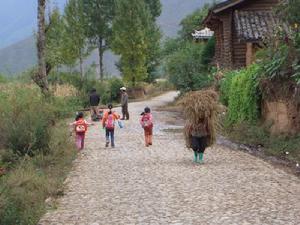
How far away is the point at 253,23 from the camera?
2933 cm

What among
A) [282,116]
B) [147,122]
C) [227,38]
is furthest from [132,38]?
[282,116]

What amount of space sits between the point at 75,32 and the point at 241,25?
3116 centimetres

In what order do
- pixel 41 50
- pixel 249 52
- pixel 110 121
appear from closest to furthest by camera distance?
pixel 110 121 < pixel 41 50 < pixel 249 52

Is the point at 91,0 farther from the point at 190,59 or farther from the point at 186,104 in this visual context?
the point at 186,104

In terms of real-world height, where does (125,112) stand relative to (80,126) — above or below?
below

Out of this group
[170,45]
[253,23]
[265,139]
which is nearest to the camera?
[265,139]

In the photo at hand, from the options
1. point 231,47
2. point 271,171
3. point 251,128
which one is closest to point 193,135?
point 271,171

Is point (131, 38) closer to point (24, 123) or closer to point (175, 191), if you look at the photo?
point (24, 123)

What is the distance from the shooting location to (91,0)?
67.6 metres

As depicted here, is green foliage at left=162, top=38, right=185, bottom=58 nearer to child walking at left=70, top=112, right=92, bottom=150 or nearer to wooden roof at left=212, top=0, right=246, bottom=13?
wooden roof at left=212, top=0, right=246, bottom=13

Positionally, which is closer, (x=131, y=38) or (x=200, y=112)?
(x=200, y=112)

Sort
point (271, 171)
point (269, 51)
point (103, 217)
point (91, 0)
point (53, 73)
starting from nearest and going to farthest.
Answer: point (103, 217)
point (271, 171)
point (269, 51)
point (53, 73)
point (91, 0)

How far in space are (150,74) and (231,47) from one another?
40038 mm

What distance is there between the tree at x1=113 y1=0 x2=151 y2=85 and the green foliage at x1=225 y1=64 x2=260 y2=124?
37.1 metres
